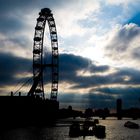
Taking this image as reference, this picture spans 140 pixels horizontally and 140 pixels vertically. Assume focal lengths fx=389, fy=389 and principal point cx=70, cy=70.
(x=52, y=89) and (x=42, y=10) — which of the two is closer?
(x=42, y=10)

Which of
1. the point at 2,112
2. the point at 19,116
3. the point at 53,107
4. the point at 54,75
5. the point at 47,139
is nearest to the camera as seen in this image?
the point at 47,139

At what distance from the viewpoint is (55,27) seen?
497 feet

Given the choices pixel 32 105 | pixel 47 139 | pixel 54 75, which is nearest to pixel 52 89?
pixel 54 75

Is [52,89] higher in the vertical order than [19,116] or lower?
higher

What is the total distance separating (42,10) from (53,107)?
52.2 meters

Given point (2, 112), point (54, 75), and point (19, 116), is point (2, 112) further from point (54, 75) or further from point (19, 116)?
point (54, 75)

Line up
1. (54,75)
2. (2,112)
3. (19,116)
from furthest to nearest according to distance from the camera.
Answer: (54,75) → (19,116) → (2,112)

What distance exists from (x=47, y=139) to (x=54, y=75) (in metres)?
75.7

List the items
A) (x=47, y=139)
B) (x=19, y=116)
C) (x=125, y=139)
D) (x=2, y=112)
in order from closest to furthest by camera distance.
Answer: (x=47, y=139) < (x=125, y=139) < (x=2, y=112) < (x=19, y=116)

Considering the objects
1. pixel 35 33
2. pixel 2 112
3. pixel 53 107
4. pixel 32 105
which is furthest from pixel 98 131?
pixel 53 107

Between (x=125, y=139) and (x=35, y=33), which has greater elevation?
(x=35, y=33)

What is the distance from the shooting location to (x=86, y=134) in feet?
320

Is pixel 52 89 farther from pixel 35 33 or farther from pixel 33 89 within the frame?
pixel 35 33

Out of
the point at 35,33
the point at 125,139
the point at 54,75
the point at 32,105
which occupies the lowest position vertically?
the point at 125,139
